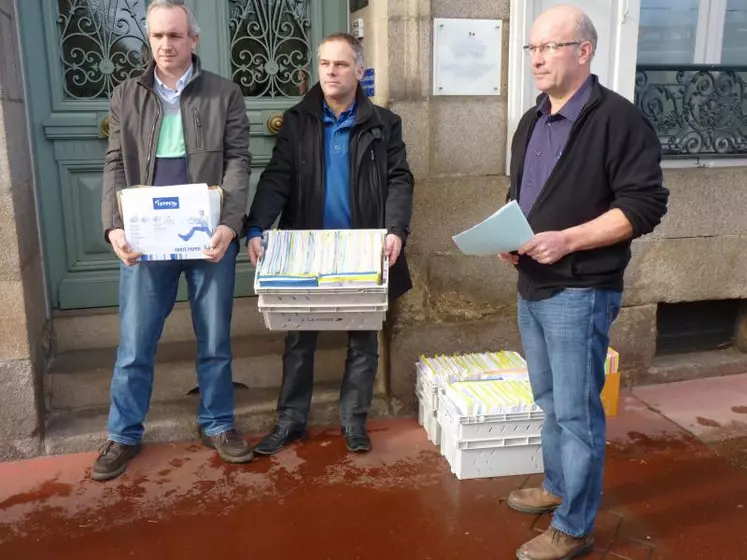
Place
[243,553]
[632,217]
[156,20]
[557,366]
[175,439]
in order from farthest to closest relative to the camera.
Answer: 1. [175,439]
2. [156,20]
3. [243,553]
4. [557,366]
5. [632,217]

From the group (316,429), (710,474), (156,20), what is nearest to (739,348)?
(710,474)

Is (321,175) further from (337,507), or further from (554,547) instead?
(554,547)

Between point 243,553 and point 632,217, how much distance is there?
2.00 m

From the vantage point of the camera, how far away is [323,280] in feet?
11.3

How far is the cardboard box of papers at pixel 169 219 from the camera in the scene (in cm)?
329

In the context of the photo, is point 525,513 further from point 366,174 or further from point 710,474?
point 366,174

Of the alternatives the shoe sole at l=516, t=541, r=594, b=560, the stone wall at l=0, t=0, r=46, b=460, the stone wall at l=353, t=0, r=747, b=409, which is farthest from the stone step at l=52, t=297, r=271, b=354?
the shoe sole at l=516, t=541, r=594, b=560

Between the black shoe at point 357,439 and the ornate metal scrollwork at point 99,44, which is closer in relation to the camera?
the black shoe at point 357,439

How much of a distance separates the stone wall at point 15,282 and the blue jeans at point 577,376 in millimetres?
2452

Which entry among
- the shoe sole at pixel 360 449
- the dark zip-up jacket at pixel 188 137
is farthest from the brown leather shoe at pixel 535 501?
the dark zip-up jacket at pixel 188 137

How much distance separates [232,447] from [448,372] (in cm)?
119

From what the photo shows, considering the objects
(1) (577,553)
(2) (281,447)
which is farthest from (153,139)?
(1) (577,553)

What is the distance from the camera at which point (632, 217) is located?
2.58m

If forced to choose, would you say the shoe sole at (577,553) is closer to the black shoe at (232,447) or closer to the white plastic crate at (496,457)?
the white plastic crate at (496,457)
